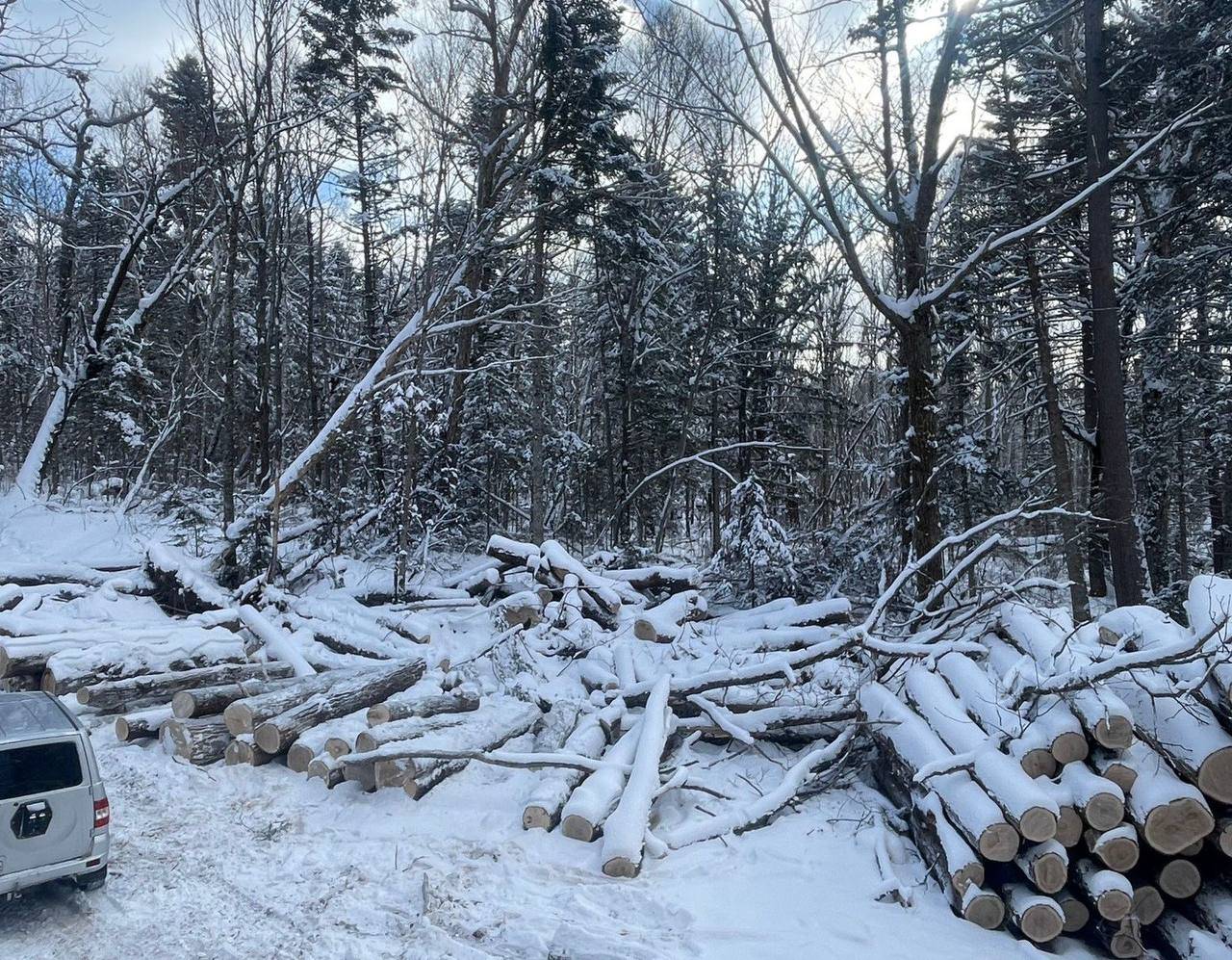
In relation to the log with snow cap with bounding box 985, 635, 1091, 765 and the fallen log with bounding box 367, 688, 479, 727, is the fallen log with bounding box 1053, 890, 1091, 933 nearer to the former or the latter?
the log with snow cap with bounding box 985, 635, 1091, 765

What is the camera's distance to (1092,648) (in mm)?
6262

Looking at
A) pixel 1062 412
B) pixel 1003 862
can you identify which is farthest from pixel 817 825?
pixel 1062 412

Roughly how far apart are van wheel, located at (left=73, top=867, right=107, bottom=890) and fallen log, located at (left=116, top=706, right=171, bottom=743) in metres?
2.99

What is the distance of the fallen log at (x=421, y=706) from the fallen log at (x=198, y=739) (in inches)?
56.7

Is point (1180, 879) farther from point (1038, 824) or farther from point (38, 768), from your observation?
point (38, 768)

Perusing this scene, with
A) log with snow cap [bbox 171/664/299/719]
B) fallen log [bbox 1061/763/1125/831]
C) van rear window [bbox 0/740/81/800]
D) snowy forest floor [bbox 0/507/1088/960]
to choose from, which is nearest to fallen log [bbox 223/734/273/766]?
snowy forest floor [bbox 0/507/1088/960]

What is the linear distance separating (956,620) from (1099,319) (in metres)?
7.60

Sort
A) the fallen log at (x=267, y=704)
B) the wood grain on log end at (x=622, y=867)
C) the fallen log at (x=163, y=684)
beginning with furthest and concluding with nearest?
the fallen log at (x=163, y=684) < the fallen log at (x=267, y=704) < the wood grain on log end at (x=622, y=867)

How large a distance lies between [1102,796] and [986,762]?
0.75 meters

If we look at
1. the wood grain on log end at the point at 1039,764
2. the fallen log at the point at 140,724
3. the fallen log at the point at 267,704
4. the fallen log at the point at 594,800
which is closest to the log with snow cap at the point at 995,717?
the wood grain on log end at the point at 1039,764

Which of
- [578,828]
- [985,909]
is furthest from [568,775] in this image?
[985,909]

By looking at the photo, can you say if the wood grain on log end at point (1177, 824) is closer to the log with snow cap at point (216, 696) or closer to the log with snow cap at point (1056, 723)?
the log with snow cap at point (1056, 723)

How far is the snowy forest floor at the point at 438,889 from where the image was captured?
4828mm

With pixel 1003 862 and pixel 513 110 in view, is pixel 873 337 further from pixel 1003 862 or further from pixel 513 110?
pixel 1003 862
